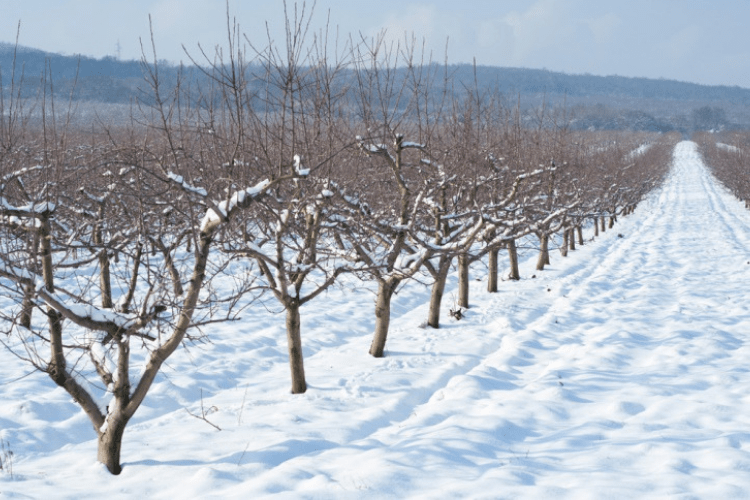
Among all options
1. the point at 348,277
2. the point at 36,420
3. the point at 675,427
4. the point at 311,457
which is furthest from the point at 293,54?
the point at 348,277

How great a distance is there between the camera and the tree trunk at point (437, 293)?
392 inches

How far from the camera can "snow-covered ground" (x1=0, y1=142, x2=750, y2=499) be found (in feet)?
16.3

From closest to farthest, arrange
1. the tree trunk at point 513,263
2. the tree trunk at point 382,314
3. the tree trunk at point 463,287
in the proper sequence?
1. the tree trunk at point 382,314
2. the tree trunk at point 463,287
3. the tree trunk at point 513,263

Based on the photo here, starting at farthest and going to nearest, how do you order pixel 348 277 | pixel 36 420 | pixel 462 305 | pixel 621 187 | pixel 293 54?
pixel 621 187 < pixel 348 277 < pixel 462 305 < pixel 36 420 < pixel 293 54

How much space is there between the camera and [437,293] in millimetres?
10469

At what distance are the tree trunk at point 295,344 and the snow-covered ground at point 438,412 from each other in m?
0.18

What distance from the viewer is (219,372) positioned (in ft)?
28.1

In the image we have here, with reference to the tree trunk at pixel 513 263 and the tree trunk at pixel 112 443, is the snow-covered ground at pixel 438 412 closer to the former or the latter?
the tree trunk at pixel 112 443

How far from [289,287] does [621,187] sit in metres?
22.9

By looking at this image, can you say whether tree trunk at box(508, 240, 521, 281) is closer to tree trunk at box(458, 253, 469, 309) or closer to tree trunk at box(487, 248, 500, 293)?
tree trunk at box(487, 248, 500, 293)

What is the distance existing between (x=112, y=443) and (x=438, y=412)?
10.8 ft

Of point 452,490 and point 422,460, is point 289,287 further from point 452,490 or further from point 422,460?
point 452,490

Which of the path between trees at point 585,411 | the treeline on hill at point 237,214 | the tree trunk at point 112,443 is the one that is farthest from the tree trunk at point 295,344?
the tree trunk at point 112,443

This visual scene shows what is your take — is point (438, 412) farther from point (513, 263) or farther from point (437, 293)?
point (513, 263)
